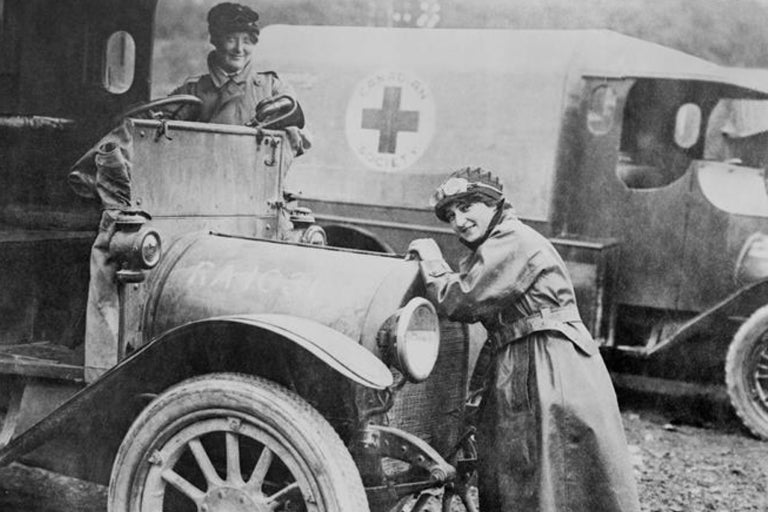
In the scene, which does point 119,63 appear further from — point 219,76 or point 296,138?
point 296,138

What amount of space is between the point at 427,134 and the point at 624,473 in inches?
140

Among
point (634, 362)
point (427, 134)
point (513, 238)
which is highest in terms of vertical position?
point (427, 134)

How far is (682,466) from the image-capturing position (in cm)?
470

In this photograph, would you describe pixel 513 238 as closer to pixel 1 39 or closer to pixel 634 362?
pixel 1 39

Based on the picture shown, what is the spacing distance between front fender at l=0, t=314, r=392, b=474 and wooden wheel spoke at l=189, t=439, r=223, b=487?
28cm

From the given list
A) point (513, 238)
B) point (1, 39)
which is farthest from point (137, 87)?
point (513, 238)

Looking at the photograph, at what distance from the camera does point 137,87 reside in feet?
14.2

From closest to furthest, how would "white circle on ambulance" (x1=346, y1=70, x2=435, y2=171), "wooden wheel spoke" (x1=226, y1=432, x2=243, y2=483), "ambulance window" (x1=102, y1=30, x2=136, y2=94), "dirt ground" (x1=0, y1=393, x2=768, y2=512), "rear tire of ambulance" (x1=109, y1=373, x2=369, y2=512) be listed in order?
1. "rear tire of ambulance" (x1=109, y1=373, x2=369, y2=512)
2. "wooden wheel spoke" (x1=226, y1=432, x2=243, y2=483)
3. "dirt ground" (x1=0, y1=393, x2=768, y2=512)
4. "ambulance window" (x1=102, y1=30, x2=136, y2=94)
5. "white circle on ambulance" (x1=346, y1=70, x2=435, y2=171)

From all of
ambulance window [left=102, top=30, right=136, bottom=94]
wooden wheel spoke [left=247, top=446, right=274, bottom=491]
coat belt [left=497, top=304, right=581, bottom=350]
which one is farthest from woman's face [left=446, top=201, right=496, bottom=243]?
ambulance window [left=102, top=30, right=136, bottom=94]

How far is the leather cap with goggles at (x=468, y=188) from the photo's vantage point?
2.87 m

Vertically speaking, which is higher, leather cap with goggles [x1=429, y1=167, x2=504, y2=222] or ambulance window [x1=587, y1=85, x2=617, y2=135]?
ambulance window [x1=587, y1=85, x2=617, y2=135]

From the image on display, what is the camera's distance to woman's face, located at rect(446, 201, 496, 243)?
2926 millimetres

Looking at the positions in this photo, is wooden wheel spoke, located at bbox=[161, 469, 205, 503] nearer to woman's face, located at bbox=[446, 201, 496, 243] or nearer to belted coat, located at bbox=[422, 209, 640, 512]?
belted coat, located at bbox=[422, 209, 640, 512]

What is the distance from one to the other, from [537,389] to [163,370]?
1204mm
